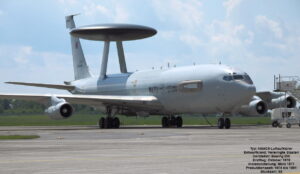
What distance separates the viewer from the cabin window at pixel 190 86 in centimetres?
4597

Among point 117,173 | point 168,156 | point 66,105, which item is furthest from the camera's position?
point 66,105

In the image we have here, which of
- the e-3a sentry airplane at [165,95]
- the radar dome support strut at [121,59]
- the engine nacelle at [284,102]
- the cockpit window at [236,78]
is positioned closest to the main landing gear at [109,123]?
the e-3a sentry airplane at [165,95]

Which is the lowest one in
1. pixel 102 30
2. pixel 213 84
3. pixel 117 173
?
pixel 117 173

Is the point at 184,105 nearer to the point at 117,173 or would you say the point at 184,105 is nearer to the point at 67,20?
the point at 67,20

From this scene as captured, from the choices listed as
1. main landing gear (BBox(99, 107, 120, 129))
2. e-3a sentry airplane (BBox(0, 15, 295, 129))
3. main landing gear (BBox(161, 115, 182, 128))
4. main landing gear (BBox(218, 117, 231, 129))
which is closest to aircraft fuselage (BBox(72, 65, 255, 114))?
e-3a sentry airplane (BBox(0, 15, 295, 129))

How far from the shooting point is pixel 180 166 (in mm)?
14508

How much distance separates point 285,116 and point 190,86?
8.01 m

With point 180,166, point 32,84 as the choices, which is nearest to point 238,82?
point 32,84

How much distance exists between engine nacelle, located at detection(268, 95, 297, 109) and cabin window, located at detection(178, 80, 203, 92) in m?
10.9

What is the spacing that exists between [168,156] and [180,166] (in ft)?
9.69

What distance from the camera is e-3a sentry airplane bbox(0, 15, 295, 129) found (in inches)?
1744

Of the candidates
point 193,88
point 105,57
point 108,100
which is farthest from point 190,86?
point 105,57

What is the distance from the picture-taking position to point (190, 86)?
4688cm

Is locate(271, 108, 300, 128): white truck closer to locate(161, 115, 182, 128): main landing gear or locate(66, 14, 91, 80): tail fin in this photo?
locate(161, 115, 182, 128): main landing gear
